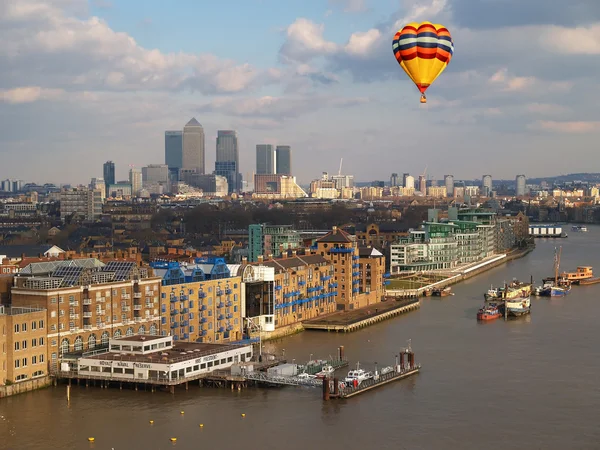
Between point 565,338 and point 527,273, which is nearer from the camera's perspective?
point 565,338

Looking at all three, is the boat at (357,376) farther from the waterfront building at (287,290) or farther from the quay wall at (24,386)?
the quay wall at (24,386)

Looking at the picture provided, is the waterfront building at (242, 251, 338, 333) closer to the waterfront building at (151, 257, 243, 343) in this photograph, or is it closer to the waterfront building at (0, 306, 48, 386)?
the waterfront building at (151, 257, 243, 343)

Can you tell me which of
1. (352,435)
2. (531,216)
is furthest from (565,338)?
(531,216)

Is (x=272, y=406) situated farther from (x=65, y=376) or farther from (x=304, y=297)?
(x=304, y=297)

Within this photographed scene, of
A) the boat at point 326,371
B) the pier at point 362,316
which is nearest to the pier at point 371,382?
the boat at point 326,371

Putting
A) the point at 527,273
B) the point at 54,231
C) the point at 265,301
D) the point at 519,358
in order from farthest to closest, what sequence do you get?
the point at 54,231 → the point at 527,273 → the point at 265,301 → the point at 519,358

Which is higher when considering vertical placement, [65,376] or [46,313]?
[46,313]
